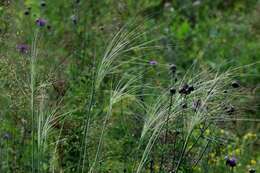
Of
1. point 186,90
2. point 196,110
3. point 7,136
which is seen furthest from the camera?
point 7,136

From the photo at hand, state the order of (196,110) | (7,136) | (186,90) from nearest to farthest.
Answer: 1. (186,90)
2. (196,110)
3. (7,136)

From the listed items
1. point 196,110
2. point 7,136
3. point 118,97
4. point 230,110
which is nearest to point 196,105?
point 196,110

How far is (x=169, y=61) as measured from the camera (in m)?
5.83

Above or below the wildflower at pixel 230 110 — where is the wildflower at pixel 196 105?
above

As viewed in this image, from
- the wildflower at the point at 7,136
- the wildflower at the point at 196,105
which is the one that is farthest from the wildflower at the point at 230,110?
the wildflower at the point at 7,136

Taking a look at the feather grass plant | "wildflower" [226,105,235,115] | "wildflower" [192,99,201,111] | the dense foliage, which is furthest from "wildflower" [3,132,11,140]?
"wildflower" [226,105,235,115]

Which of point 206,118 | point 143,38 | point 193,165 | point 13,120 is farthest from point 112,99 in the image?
point 143,38

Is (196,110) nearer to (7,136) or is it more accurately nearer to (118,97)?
(118,97)

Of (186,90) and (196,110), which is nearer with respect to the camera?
(186,90)

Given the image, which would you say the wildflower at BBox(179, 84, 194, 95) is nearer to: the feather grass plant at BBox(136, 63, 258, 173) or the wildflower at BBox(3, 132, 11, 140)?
the feather grass plant at BBox(136, 63, 258, 173)

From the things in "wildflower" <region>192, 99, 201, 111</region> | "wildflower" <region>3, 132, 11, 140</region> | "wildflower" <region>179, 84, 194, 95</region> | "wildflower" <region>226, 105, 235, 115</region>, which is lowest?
"wildflower" <region>3, 132, 11, 140</region>

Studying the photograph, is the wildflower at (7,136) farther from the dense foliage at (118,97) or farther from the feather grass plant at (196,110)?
the feather grass plant at (196,110)

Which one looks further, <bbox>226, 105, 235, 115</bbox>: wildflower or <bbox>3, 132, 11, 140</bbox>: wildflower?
<bbox>3, 132, 11, 140</bbox>: wildflower

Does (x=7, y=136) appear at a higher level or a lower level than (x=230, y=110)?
lower
